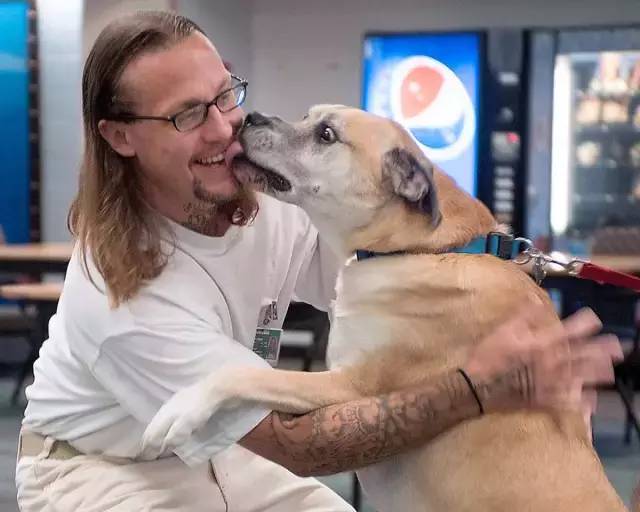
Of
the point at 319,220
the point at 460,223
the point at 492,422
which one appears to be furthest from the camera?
the point at 319,220

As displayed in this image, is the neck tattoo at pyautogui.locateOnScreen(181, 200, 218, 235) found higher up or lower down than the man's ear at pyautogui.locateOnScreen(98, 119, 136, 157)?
lower down

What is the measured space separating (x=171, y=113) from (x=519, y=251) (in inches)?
25.3

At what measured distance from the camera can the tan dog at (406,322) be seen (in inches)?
52.8

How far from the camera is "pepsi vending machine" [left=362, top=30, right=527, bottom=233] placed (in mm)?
6184

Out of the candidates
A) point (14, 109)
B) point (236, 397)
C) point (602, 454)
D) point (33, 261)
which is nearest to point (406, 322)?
point (236, 397)

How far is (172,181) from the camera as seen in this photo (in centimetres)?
154

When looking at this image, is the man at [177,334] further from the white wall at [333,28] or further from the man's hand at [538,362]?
the white wall at [333,28]

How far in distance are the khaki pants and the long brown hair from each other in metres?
0.32

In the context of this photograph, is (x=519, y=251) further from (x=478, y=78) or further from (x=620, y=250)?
(x=478, y=78)

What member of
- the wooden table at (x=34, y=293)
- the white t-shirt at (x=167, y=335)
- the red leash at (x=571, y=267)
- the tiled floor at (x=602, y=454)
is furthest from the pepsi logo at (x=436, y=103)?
the red leash at (x=571, y=267)

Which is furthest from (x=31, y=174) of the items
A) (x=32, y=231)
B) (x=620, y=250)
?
(x=620, y=250)

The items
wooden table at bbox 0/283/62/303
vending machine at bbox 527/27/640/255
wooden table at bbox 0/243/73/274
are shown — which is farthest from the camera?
vending machine at bbox 527/27/640/255

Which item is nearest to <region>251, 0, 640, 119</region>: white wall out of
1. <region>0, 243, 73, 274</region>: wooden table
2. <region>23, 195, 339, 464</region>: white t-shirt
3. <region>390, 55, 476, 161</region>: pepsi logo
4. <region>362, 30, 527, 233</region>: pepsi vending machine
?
<region>362, 30, 527, 233</region>: pepsi vending machine

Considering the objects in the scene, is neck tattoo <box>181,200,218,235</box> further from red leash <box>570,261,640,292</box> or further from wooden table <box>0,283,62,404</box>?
wooden table <box>0,283,62,404</box>
